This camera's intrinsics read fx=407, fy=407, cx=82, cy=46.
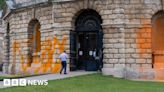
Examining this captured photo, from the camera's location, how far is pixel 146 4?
91.4 feet

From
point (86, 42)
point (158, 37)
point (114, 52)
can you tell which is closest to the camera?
point (114, 52)

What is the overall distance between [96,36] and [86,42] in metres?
0.97

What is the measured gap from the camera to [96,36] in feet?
97.2

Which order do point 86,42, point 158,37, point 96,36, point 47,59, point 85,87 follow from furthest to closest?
point 47,59 → point 86,42 → point 96,36 → point 158,37 → point 85,87

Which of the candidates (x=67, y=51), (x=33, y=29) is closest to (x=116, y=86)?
(x=67, y=51)

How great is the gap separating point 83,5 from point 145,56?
570 cm

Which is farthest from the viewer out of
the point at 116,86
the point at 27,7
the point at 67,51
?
the point at 27,7

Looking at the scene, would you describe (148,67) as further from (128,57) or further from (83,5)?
(83,5)

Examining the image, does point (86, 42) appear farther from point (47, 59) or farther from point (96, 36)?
point (47, 59)

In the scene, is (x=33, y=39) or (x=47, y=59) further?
(x=33, y=39)

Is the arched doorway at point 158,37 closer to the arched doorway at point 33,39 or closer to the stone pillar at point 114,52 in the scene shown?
the stone pillar at point 114,52

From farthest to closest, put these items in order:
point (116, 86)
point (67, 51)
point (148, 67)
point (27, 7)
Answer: point (27, 7), point (67, 51), point (148, 67), point (116, 86)

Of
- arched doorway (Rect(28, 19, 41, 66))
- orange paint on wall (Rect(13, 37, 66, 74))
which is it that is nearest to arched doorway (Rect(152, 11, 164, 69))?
orange paint on wall (Rect(13, 37, 66, 74))

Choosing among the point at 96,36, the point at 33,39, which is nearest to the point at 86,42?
the point at 96,36
